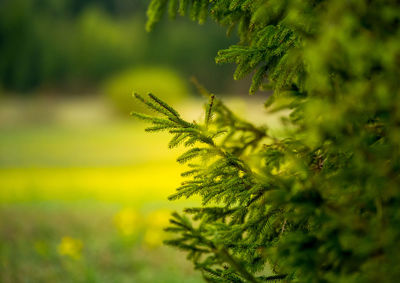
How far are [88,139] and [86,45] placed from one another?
739 inches

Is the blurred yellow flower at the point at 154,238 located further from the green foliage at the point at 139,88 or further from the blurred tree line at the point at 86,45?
the blurred tree line at the point at 86,45

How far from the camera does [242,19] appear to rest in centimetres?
213

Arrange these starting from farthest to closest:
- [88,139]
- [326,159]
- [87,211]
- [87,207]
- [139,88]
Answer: [139,88], [88,139], [87,207], [87,211], [326,159]

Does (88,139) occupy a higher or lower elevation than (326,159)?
higher

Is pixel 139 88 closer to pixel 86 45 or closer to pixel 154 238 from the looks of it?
pixel 86 45

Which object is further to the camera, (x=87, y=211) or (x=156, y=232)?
(x=87, y=211)

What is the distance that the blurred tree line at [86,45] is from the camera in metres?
33.7

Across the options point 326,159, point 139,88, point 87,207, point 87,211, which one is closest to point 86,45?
point 139,88

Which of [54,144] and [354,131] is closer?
[354,131]

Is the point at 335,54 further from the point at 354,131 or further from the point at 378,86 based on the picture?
the point at 354,131

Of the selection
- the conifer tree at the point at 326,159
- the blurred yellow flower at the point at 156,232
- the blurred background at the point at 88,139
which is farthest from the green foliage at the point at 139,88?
the conifer tree at the point at 326,159

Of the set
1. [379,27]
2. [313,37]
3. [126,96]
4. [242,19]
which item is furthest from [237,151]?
[126,96]

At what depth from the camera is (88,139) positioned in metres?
22.1

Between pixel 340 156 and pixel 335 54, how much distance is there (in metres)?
0.57
